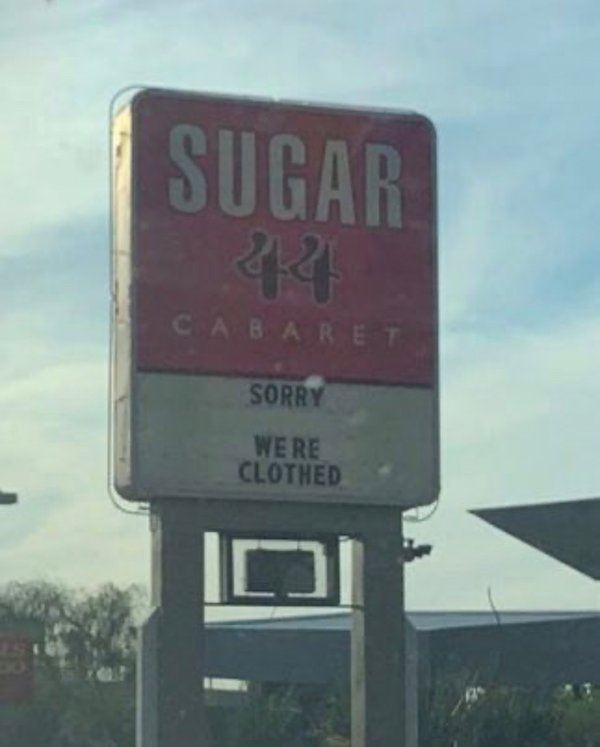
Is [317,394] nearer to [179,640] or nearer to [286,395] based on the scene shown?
[286,395]

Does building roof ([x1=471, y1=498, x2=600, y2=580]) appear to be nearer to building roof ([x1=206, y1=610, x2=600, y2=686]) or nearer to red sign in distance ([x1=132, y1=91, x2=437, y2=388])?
red sign in distance ([x1=132, y1=91, x2=437, y2=388])

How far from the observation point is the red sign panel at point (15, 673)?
50969 millimetres

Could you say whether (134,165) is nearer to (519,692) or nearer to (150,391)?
(150,391)

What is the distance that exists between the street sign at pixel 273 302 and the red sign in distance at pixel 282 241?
13mm

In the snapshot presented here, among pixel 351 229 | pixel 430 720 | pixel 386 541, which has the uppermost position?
pixel 351 229

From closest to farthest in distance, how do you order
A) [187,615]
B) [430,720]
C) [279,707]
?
[187,615] → [430,720] → [279,707]

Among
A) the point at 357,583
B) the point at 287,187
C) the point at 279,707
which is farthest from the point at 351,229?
the point at 279,707

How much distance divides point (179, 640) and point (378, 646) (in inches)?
80.0

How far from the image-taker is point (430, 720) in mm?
28016

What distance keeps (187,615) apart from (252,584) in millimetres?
756

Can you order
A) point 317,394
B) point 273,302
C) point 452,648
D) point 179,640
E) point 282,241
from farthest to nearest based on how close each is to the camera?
point 452,648 < point 317,394 < point 282,241 < point 273,302 < point 179,640

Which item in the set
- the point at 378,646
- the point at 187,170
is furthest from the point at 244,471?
the point at 187,170

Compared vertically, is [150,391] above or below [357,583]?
above

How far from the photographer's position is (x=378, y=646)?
20.8m
